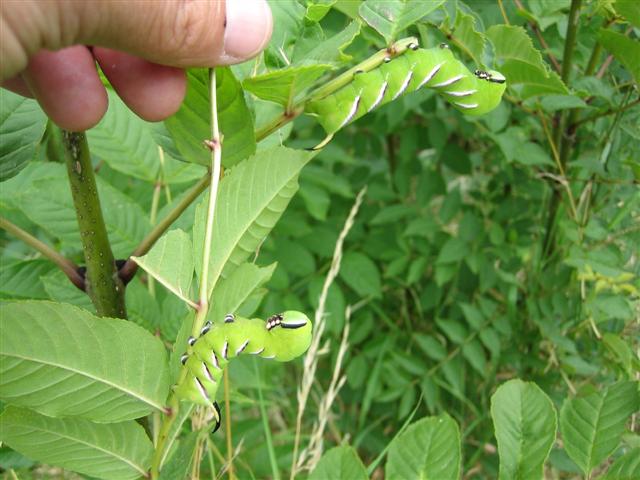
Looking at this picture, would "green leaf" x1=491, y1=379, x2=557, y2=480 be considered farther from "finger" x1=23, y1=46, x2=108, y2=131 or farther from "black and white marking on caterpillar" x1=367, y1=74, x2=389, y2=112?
"finger" x1=23, y1=46, x2=108, y2=131

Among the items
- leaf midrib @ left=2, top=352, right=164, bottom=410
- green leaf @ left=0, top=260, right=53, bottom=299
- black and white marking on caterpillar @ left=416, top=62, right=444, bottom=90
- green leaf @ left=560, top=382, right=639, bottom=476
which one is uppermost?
Answer: black and white marking on caterpillar @ left=416, top=62, right=444, bottom=90

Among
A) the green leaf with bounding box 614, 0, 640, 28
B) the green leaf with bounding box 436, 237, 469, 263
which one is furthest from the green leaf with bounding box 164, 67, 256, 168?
the green leaf with bounding box 436, 237, 469, 263

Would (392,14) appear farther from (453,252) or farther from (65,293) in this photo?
(453,252)

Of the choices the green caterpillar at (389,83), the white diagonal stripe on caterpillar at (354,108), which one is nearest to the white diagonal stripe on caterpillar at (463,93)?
the green caterpillar at (389,83)

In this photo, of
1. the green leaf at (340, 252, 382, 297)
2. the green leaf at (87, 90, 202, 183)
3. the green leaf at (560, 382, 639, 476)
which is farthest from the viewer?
the green leaf at (340, 252, 382, 297)

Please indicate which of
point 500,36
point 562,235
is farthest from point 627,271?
point 500,36
